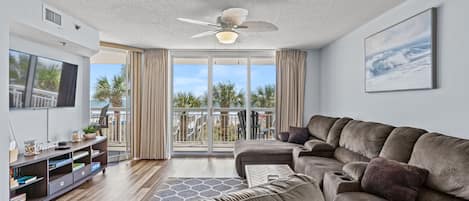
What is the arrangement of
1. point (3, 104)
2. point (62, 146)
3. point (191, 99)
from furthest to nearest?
point (191, 99), point (62, 146), point (3, 104)

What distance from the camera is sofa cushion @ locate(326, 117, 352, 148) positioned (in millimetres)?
4289

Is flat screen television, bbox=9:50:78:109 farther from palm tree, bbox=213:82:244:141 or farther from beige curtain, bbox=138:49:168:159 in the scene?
palm tree, bbox=213:82:244:141

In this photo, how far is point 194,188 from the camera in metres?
4.15

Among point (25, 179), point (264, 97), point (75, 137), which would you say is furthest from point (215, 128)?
point (25, 179)

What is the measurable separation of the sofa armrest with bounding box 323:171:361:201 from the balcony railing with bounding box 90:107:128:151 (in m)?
4.44

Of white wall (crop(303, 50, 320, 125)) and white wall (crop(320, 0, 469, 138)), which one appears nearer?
white wall (crop(320, 0, 469, 138))

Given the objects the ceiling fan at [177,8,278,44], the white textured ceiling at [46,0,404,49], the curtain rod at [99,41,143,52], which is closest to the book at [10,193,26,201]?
the white textured ceiling at [46,0,404,49]

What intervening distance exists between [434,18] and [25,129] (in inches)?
180

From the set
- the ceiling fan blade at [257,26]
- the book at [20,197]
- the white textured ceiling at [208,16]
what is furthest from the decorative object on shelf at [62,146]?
the ceiling fan blade at [257,26]

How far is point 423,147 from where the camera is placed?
2.48m

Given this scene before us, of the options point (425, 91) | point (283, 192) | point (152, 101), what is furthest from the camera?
point (152, 101)

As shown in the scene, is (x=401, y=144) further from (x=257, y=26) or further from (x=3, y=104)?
(x=3, y=104)

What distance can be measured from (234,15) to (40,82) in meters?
2.56

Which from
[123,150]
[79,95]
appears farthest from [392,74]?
[123,150]
